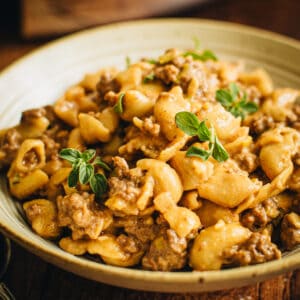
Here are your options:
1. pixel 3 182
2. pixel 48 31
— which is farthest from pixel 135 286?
pixel 48 31

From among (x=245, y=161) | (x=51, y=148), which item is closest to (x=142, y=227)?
(x=245, y=161)

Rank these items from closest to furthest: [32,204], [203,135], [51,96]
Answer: [203,135] → [32,204] → [51,96]

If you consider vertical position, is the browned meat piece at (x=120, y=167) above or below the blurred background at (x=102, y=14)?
→ above

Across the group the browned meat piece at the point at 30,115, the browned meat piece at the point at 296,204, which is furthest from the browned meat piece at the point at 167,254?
the browned meat piece at the point at 30,115

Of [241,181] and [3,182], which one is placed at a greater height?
[241,181]

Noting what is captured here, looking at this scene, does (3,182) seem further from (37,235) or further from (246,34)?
(246,34)

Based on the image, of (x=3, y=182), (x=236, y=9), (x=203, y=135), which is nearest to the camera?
(x=203, y=135)

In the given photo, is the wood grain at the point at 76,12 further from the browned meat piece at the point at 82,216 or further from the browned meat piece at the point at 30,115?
the browned meat piece at the point at 82,216
